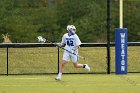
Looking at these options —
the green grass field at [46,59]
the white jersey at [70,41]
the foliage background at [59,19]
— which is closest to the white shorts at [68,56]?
the white jersey at [70,41]

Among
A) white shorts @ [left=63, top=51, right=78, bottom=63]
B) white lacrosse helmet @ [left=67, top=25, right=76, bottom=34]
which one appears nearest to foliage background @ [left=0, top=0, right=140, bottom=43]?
white shorts @ [left=63, top=51, right=78, bottom=63]

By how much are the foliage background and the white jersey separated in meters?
18.1

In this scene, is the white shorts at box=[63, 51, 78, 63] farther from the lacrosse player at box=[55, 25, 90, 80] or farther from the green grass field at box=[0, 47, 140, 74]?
the green grass field at box=[0, 47, 140, 74]

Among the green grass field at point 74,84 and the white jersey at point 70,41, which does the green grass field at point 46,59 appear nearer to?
the green grass field at point 74,84

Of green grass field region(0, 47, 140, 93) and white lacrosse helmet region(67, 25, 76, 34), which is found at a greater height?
white lacrosse helmet region(67, 25, 76, 34)

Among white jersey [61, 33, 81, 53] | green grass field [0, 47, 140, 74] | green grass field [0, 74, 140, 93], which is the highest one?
white jersey [61, 33, 81, 53]

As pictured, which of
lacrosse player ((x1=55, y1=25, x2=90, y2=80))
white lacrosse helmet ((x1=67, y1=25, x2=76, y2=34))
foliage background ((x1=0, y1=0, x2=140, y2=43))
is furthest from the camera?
foliage background ((x1=0, y1=0, x2=140, y2=43))

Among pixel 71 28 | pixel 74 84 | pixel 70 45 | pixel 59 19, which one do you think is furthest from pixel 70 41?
pixel 59 19

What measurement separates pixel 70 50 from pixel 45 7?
90.1ft

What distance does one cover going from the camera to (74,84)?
18266 mm

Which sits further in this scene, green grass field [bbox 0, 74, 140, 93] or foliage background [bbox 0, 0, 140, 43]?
foliage background [bbox 0, 0, 140, 43]

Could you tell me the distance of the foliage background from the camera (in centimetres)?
3941

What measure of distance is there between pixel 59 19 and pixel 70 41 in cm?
2353

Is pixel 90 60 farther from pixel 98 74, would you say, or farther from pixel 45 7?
pixel 45 7
